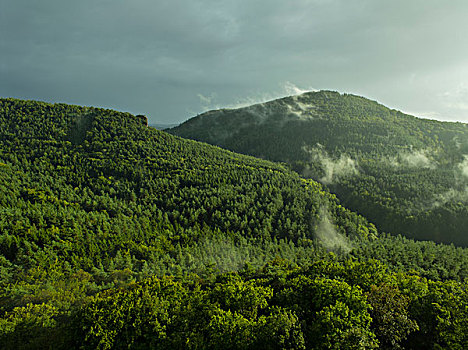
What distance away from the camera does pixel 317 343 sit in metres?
45.2

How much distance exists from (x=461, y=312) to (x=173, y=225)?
129m

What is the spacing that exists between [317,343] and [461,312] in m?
35.5

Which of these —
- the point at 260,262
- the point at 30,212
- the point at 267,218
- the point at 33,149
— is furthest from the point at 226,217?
the point at 33,149

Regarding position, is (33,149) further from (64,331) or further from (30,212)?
(64,331)

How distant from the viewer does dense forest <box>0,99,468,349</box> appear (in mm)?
50062

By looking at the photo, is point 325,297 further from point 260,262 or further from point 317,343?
point 260,262

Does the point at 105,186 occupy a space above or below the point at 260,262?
above

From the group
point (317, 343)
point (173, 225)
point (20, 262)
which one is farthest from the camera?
point (173, 225)

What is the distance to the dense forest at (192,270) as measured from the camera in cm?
5006

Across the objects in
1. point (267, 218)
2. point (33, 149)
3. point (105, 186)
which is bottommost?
point (267, 218)

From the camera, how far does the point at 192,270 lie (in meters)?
101

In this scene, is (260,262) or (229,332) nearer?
(229,332)

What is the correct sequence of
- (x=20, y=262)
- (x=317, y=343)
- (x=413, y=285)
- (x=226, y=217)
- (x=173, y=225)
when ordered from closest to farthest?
(x=317, y=343)
(x=413, y=285)
(x=20, y=262)
(x=173, y=225)
(x=226, y=217)

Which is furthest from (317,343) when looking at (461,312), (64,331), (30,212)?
(30,212)
